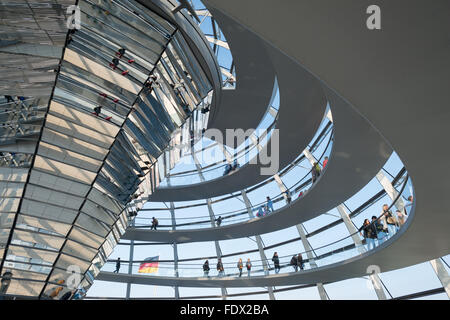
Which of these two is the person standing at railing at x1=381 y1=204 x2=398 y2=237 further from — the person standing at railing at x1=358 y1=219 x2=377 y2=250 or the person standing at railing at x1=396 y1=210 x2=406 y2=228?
the person standing at railing at x1=358 y1=219 x2=377 y2=250

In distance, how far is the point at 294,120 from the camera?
1806 cm

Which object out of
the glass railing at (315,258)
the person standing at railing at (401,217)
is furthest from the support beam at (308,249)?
the person standing at railing at (401,217)

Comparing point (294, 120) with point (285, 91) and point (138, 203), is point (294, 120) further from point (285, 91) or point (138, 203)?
point (138, 203)

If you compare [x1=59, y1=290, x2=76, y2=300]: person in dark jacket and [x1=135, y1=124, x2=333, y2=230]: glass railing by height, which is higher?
[x1=135, y1=124, x2=333, y2=230]: glass railing

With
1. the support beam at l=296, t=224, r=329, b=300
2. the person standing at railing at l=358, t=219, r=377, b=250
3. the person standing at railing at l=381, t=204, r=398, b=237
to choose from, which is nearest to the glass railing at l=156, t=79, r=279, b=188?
the support beam at l=296, t=224, r=329, b=300

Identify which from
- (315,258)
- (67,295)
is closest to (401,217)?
(315,258)

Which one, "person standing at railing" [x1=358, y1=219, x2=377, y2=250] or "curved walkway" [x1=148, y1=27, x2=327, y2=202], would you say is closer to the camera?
"curved walkway" [x1=148, y1=27, x2=327, y2=202]

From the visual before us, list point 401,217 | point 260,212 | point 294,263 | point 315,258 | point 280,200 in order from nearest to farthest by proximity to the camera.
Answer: point 401,217, point 315,258, point 294,263, point 280,200, point 260,212

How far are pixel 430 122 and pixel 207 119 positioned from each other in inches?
523

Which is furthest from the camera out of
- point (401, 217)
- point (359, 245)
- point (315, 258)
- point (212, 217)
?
point (212, 217)

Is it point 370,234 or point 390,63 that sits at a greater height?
point 370,234

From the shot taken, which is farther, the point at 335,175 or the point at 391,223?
the point at 335,175

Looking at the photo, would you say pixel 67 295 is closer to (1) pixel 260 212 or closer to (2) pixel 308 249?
(1) pixel 260 212
